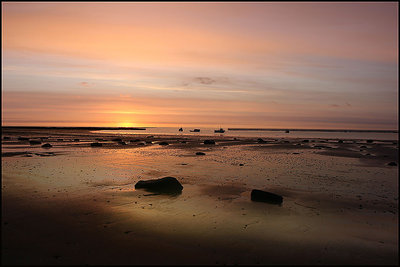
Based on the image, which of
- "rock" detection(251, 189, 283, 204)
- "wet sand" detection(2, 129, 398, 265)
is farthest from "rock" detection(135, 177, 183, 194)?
"rock" detection(251, 189, 283, 204)

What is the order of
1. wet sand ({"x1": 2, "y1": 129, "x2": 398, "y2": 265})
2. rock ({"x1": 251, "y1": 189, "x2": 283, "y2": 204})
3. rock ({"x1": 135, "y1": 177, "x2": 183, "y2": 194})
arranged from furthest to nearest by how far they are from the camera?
1. rock ({"x1": 135, "y1": 177, "x2": 183, "y2": 194})
2. rock ({"x1": 251, "y1": 189, "x2": 283, "y2": 204})
3. wet sand ({"x1": 2, "y1": 129, "x2": 398, "y2": 265})

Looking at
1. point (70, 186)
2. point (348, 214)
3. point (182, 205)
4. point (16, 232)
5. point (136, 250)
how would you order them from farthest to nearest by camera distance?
1. point (70, 186)
2. point (182, 205)
3. point (348, 214)
4. point (16, 232)
5. point (136, 250)

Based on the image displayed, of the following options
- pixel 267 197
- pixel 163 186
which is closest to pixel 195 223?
pixel 267 197

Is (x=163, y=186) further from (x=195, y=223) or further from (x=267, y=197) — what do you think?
(x=267, y=197)

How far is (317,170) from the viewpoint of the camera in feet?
88.7

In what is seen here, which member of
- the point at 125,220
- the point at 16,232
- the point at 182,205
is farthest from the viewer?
the point at 182,205

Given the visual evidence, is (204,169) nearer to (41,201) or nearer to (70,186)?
(70,186)

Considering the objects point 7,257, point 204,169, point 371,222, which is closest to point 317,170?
point 204,169

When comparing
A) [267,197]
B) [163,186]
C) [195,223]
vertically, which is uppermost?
[163,186]

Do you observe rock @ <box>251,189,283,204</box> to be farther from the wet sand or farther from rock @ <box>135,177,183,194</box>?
rock @ <box>135,177,183,194</box>

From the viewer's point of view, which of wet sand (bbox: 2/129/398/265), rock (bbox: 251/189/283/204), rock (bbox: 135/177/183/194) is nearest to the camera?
wet sand (bbox: 2/129/398/265)

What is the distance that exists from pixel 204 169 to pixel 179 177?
4.91 metres

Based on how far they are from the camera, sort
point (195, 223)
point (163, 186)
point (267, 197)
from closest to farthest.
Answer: point (195, 223) < point (267, 197) < point (163, 186)

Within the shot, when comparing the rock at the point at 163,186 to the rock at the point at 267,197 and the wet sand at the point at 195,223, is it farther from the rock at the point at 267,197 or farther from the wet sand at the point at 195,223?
the rock at the point at 267,197
